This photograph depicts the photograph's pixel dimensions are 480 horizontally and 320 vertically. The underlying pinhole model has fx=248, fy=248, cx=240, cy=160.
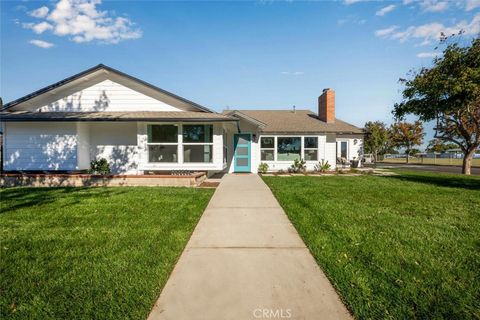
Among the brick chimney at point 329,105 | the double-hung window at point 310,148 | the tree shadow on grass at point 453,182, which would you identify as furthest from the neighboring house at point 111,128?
the tree shadow on grass at point 453,182

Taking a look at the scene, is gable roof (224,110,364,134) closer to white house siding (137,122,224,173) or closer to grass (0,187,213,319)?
white house siding (137,122,224,173)

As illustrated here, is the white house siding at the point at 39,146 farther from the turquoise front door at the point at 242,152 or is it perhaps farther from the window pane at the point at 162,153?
the turquoise front door at the point at 242,152

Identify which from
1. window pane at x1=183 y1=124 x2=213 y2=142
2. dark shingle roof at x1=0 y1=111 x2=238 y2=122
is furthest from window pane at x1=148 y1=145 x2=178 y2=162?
dark shingle roof at x1=0 y1=111 x2=238 y2=122

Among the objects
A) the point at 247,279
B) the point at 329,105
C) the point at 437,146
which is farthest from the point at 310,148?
the point at 437,146

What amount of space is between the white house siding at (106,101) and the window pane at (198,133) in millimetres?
1668

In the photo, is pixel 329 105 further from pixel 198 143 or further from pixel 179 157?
pixel 179 157

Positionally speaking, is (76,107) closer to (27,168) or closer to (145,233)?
(27,168)

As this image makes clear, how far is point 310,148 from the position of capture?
1747 centimetres

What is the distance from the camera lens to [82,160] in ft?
41.1

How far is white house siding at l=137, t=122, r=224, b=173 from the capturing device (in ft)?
40.2

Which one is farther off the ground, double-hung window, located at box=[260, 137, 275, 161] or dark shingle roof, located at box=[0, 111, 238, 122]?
dark shingle roof, located at box=[0, 111, 238, 122]

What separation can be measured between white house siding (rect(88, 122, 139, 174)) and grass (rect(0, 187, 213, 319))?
5.84 metres

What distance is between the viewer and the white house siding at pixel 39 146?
1207cm

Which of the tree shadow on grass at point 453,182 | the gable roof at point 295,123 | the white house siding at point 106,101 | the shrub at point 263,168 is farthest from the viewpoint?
the gable roof at point 295,123
